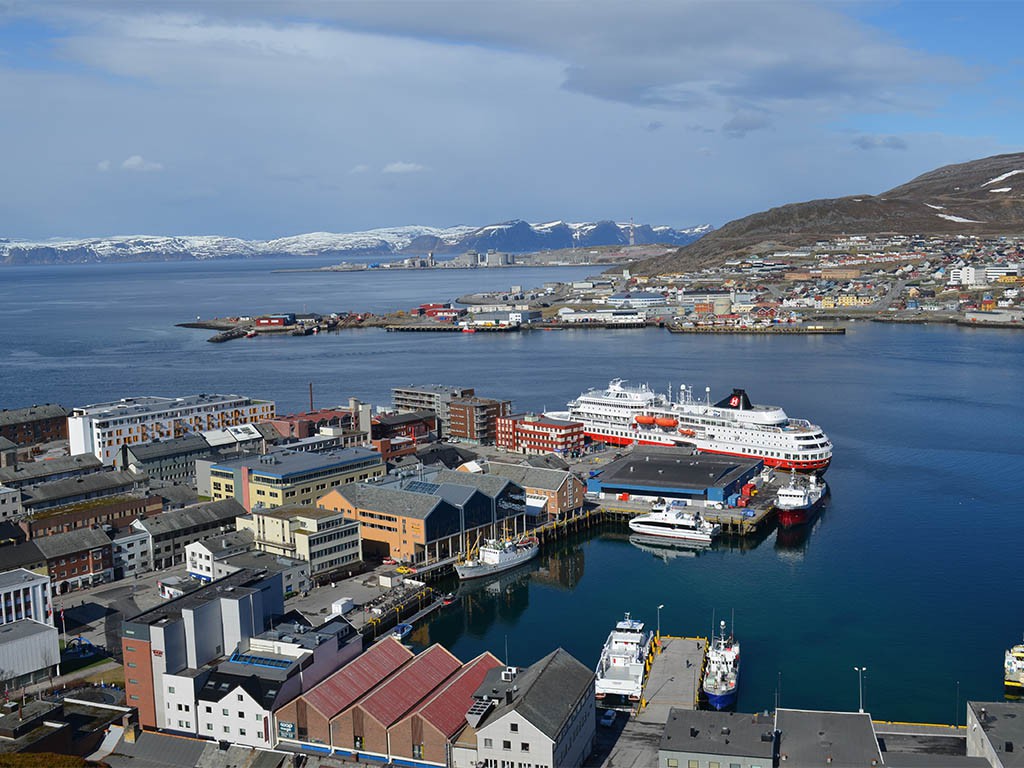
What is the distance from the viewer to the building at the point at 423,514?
11445mm

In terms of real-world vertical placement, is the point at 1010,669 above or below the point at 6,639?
below

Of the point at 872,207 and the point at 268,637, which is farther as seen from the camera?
the point at 872,207

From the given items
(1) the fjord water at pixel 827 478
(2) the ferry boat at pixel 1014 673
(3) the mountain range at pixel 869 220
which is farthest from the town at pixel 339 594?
(3) the mountain range at pixel 869 220

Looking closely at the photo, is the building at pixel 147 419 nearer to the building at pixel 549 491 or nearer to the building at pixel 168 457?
the building at pixel 168 457

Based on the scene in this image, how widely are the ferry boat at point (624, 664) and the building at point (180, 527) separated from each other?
5307 millimetres

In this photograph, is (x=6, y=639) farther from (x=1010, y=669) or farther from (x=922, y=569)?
(x=922, y=569)

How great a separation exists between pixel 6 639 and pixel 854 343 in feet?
94.3

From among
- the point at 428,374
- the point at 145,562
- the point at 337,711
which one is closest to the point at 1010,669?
the point at 337,711

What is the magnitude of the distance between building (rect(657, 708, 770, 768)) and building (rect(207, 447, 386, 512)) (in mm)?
6876

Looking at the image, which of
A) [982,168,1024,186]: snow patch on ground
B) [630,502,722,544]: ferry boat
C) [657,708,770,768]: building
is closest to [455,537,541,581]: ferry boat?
[630,502,722,544]: ferry boat

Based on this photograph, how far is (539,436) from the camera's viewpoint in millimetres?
16797

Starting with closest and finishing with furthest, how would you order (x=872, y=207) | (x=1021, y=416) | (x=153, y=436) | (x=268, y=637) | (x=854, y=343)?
(x=268, y=637), (x=153, y=436), (x=1021, y=416), (x=854, y=343), (x=872, y=207)

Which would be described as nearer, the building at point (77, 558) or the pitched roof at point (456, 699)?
the pitched roof at point (456, 699)

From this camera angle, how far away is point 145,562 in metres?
11.2
